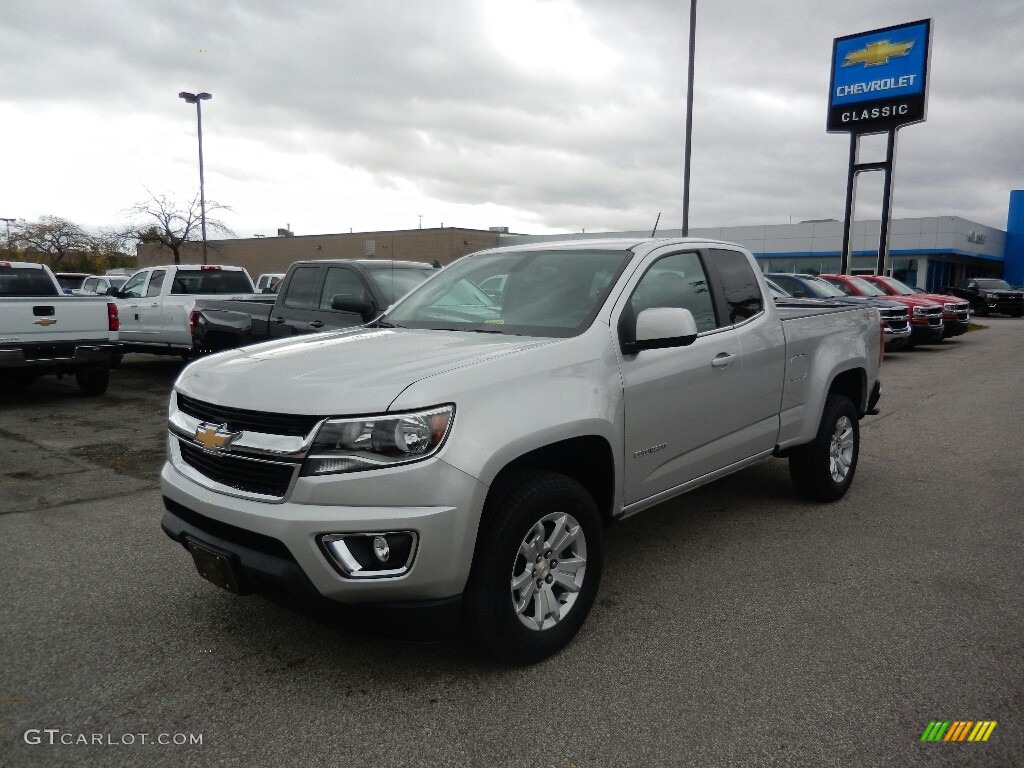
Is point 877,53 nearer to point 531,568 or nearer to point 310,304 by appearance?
point 310,304

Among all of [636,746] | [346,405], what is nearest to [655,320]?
[346,405]

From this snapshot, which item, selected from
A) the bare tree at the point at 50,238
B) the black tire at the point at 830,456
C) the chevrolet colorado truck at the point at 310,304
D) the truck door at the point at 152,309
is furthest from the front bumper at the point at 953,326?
the bare tree at the point at 50,238

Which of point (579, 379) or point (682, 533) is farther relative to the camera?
point (682, 533)

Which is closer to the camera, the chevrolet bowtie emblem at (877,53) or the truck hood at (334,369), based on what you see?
the truck hood at (334,369)

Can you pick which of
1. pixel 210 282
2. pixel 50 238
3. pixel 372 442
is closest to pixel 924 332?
pixel 210 282

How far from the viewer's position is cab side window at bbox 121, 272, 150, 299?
13352 mm

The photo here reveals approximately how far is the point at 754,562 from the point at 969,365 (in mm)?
12879

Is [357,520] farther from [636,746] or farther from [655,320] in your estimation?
[655,320]

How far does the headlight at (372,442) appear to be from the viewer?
2.78 m

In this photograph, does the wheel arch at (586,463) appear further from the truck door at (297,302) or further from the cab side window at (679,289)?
the truck door at (297,302)

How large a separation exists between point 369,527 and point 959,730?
2.23 m

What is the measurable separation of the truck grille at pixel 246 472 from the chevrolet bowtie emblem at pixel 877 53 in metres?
29.8

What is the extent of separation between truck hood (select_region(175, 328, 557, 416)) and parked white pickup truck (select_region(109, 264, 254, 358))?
928 centimetres

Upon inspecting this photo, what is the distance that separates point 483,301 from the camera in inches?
167
